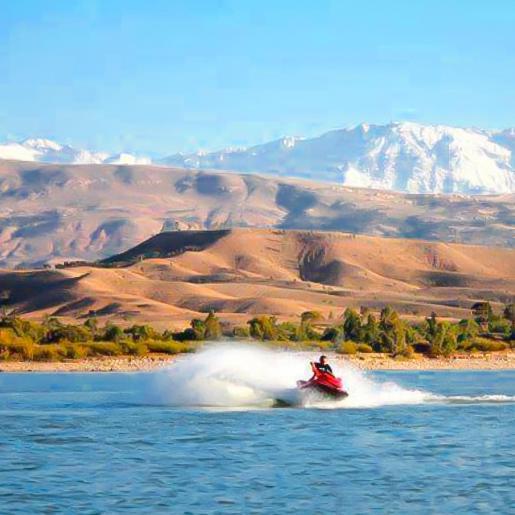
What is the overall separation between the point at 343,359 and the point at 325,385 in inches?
2199

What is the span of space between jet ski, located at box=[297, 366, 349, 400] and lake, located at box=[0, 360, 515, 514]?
0.75 meters

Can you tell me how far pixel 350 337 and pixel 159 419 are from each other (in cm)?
8788

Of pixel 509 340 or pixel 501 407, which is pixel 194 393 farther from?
pixel 509 340

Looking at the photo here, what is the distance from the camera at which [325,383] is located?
58.3 meters

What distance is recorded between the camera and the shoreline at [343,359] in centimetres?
10769

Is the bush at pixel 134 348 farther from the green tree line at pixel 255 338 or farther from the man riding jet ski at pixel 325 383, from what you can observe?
the man riding jet ski at pixel 325 383

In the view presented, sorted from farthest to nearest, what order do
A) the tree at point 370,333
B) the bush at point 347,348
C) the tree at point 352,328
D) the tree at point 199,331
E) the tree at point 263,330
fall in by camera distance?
the tree at point 352,328 < the tree at point 263,330 < the tree at point 199,331 < the tree at point 370,333 < the bush at point 347,348

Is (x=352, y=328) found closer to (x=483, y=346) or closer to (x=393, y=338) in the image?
(x=393, y=338)

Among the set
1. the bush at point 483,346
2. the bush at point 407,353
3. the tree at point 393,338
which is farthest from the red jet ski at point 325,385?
the bush at point 483,346

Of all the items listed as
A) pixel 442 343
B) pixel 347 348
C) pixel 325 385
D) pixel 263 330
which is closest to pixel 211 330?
pixel 263 330

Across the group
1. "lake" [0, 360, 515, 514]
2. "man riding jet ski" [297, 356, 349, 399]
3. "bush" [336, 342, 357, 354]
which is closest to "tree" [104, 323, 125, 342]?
"bush" [336, 342, 357, 354]

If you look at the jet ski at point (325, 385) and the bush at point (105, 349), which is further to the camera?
the bush at point (105, 349)

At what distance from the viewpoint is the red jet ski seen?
58.0 m

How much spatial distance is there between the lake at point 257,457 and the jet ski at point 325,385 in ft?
2.45
